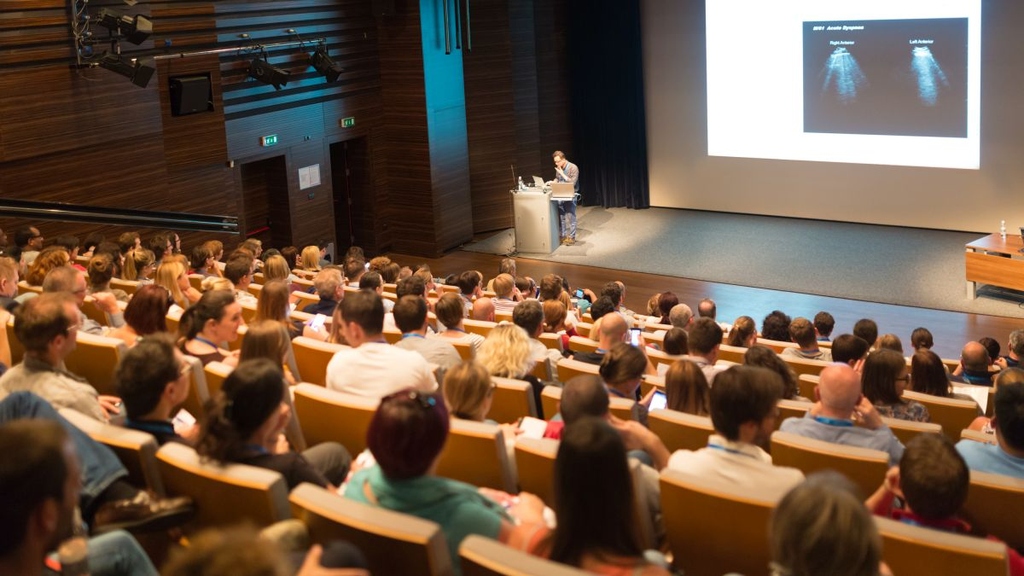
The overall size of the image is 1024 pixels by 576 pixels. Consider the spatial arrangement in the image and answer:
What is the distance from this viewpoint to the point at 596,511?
8.22ft

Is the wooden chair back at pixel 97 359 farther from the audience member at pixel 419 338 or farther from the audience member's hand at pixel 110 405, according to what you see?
the audience member at pixel 419 338

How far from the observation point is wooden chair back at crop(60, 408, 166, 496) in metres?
3.11

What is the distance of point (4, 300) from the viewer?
550 cm

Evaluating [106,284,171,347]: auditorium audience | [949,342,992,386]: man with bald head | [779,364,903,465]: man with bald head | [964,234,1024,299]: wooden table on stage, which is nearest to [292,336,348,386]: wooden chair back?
[106,284,171,347]: auditorium audience

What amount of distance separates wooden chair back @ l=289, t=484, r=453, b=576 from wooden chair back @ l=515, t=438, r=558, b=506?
2.57 ft

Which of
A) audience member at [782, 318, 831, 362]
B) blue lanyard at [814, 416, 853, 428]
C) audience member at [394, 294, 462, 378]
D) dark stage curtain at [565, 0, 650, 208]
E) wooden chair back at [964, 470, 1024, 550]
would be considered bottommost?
audience member at [782, 318, 831, 362]

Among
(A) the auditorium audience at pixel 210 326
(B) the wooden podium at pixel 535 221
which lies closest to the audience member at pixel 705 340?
(A) the auditorium audience at pixel 210 326

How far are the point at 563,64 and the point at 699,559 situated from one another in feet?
42.1

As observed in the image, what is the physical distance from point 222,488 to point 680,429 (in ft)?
5.79

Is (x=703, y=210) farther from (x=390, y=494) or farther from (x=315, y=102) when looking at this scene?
(x=390, y=494)

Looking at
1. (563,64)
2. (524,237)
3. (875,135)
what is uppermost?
(563,64)

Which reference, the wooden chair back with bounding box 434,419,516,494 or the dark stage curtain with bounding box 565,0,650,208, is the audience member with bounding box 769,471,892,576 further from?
the dark stage curtain with bounding box 565,0,650,208

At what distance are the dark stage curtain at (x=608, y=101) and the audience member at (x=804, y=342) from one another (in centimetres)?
864

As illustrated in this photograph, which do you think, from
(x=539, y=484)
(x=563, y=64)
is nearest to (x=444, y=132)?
(x=563, y=64)
